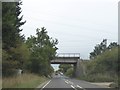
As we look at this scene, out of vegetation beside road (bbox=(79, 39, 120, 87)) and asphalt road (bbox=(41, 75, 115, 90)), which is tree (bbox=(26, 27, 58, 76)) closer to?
vegetation beside road (bbox=(79, 39, 120, 87))

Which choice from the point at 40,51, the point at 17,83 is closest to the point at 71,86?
the point at 17,83

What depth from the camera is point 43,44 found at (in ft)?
342

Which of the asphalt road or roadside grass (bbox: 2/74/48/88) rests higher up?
roadside grass (bbox: 2/74/48/88)

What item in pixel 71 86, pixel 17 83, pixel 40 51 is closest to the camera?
pixel 17 83

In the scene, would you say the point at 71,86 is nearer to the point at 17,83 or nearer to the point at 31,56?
the point at 17,83

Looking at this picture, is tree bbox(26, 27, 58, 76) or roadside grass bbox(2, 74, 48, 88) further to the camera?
tree bbox(26, 27, 58, 76)

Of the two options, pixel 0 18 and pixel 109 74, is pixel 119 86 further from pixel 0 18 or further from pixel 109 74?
pixel 109 74

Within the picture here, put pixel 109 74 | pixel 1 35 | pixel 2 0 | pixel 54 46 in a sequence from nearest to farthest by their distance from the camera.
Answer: pixel 2 0 < pixel 1 35 < pixel 109 74 < pixel 54 46

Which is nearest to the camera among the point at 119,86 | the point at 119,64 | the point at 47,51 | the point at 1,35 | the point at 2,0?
the point at 2,0

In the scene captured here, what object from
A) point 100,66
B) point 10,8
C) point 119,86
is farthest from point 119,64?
point 10,8

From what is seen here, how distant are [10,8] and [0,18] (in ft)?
9.16

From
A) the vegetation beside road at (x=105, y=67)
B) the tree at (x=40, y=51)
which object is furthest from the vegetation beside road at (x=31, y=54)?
the vegetation beside road at (x=105, y=67)

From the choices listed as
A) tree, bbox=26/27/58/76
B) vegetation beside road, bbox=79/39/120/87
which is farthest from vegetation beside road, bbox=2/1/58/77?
vegetation beside road, bbox=79/39/120/87

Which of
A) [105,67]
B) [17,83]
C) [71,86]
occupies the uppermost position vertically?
[17,83]
